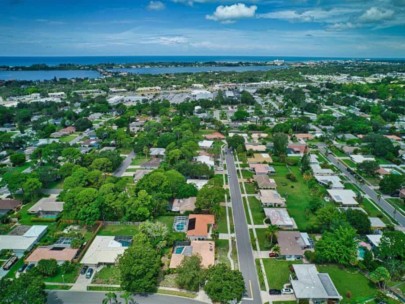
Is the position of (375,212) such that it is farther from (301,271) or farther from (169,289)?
(169,289)

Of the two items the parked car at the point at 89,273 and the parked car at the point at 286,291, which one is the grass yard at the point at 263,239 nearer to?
the parked car at the point at 286,291

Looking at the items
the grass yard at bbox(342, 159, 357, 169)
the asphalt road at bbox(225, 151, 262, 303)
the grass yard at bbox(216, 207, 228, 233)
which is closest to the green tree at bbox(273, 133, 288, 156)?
the grass yard at bbox(342, 159, 357, 169)

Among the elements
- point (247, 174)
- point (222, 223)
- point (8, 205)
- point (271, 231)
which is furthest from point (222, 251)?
point (8, 205)

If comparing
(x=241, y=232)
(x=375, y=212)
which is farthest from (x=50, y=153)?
(x=375, y=212)

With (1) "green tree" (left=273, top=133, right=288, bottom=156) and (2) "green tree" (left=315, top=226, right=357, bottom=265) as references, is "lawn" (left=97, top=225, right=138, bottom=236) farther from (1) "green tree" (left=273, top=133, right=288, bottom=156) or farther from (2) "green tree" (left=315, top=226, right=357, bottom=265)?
(1) "green tree" (left=273, top=133, right=288, bottom=156)

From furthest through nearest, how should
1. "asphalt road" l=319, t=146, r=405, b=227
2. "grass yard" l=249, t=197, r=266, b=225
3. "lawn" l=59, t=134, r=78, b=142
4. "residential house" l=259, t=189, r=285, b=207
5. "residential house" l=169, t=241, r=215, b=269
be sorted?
"lawn" l=59, t=134, r=78, b=142 < "residential house" l=259, t=189, r=285, b=207 < "asphalt road" l=319, t=146, r=405, b=227 < "grass yard" l=249, t=197, r=266, b=225 < "residential house" l=169, t=241, r=215, b=269

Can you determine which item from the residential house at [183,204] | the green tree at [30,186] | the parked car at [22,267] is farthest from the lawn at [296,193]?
the green tree at [30,186]

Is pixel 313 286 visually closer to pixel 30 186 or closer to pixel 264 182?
pixel 264 182
